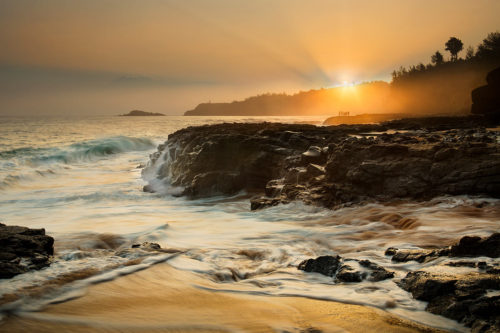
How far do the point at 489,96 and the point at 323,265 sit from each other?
30945mm

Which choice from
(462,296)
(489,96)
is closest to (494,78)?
(489,96)

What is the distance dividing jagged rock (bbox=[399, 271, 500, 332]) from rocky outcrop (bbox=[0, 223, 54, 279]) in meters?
4.75

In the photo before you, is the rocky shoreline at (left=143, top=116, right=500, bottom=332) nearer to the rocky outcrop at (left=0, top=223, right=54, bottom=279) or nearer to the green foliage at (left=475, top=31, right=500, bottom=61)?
the rocky outcrop at (left=0, top=223, right=54, bottom=279)

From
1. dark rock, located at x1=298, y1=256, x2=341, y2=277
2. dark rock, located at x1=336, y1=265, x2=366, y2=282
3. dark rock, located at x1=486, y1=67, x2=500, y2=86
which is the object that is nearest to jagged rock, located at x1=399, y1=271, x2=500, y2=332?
dark rock, located at x1=336, y1=265, x2=366, y2=282

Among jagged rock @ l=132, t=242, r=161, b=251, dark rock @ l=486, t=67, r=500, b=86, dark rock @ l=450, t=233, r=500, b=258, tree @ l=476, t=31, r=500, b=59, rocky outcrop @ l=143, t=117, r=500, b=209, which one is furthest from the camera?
tree @ l=476, t=31, r=500, b=59

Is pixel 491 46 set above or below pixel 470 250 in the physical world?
above

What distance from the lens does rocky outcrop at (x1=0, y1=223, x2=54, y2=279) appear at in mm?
4741

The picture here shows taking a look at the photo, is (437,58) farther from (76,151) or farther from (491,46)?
A: (76,151)

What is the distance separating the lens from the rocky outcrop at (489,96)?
2833 centimetres

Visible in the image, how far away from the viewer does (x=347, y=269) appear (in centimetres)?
463

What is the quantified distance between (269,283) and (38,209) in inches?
A: 388

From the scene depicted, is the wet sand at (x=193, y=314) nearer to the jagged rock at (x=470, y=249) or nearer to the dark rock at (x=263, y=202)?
the jagged rock at (x=470, y=249)

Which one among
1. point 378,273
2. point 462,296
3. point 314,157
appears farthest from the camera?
point 314,157

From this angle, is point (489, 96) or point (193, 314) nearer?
point (193, 314)
